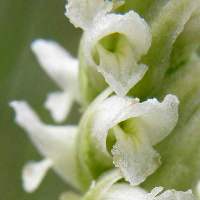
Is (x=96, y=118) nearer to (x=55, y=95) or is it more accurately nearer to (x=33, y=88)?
(x=55, y=95)

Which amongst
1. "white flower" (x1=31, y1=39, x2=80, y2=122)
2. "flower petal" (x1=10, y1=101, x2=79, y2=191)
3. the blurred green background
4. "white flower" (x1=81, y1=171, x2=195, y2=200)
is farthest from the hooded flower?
the blurred green background

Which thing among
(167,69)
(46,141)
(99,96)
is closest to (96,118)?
(99,96)

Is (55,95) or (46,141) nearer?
(46,141)

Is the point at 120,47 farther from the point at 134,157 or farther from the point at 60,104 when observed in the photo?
the point at 60,104

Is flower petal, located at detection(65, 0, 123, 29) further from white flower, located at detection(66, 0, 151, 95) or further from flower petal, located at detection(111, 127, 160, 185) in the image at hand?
flower petal, located at detection(111, 127, 160, 185)

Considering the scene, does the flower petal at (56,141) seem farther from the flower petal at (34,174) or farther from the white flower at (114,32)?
the white flower at (114,32)

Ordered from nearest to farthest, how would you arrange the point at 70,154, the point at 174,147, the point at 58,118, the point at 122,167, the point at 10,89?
the point at 122,167 → the point at 174,147 → the point at 70,154 → the point at 58,118 → the point at 10,89

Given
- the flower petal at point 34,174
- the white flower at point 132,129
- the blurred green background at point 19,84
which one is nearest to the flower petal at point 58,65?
the flower petal at point 34,174
